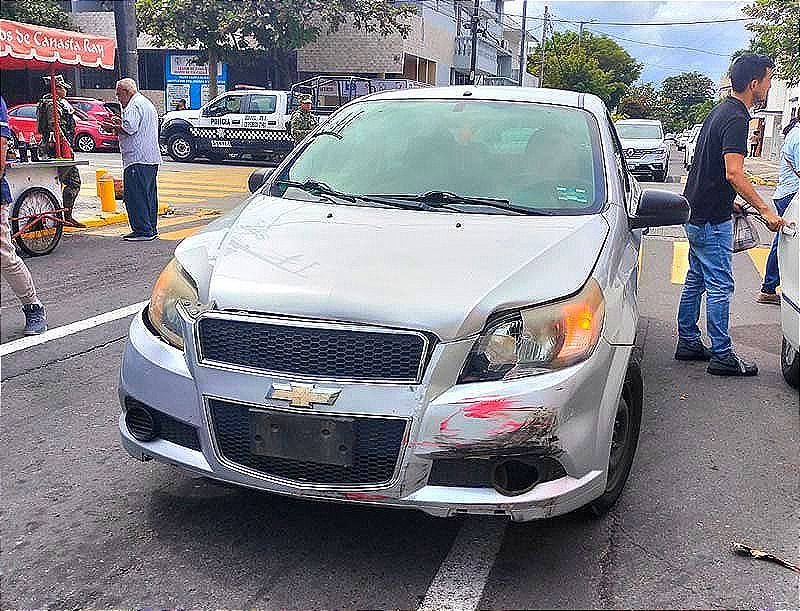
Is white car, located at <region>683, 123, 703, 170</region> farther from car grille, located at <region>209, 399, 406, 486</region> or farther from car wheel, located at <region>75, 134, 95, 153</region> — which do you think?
car wheel, located at <region>75, 134, 95, 153</region>

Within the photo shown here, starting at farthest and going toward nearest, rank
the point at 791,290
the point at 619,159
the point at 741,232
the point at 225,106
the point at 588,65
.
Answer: the point at 588,65, the point at 225,106, the point at 741,232, the point at 791,290, the point at 619,159

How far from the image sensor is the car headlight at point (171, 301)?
10.5 feet

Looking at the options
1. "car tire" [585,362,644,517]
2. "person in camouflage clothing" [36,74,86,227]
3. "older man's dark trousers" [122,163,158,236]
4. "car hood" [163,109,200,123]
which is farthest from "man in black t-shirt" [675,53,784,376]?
"car hood" [163,109,200,123]

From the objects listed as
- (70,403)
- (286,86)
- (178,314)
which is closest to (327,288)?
(178,314)

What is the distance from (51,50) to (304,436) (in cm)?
832

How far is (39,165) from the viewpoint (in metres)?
9.07

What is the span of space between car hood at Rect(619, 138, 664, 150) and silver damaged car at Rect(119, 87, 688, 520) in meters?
20.9

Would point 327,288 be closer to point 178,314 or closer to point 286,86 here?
point 178,314

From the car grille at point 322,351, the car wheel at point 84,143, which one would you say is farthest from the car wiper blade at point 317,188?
the car wheel at point 84,143

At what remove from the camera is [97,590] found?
2971 mm

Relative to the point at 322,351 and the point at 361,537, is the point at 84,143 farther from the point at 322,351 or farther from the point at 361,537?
the point at 322,351

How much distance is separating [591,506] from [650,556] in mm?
294

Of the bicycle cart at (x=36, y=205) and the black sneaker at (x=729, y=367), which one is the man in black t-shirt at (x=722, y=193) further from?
the bicycle cart at (x=36, y=205)

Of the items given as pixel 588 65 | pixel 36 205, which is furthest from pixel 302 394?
pixel 588 65
